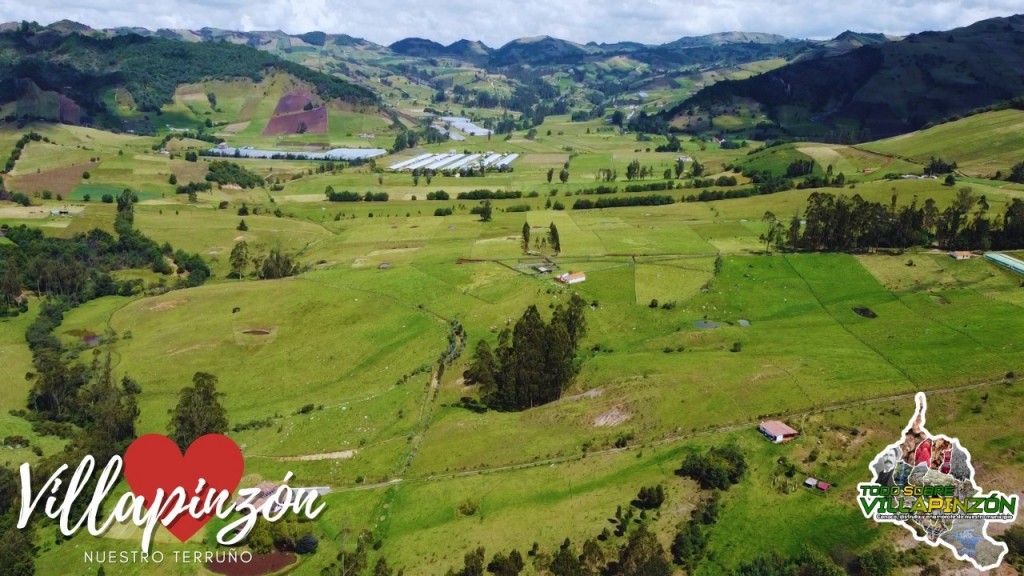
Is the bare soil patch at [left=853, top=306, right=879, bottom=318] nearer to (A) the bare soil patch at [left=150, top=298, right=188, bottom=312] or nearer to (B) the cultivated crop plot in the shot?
(B) the cultivated crop plot

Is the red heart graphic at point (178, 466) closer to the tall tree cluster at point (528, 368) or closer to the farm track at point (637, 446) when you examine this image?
the farm track at point (637, 446)

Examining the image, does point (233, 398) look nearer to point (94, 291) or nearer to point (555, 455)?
point (555, 455)

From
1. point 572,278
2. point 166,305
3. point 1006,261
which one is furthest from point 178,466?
point 1006,261

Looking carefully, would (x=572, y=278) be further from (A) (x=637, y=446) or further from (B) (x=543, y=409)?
(A) (x=637, y=446)

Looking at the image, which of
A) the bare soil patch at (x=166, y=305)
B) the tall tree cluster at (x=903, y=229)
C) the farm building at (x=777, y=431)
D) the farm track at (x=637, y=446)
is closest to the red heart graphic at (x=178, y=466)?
the farm track at (x=637, y=446)

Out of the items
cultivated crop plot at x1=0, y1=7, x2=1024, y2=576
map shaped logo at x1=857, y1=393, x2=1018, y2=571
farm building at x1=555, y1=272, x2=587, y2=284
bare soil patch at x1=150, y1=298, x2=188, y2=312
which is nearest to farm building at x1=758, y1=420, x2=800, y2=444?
cultivated crop plot at x1=0, y1=7, x2=1024, y2=576

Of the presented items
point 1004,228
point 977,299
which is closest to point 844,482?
point 977,299
